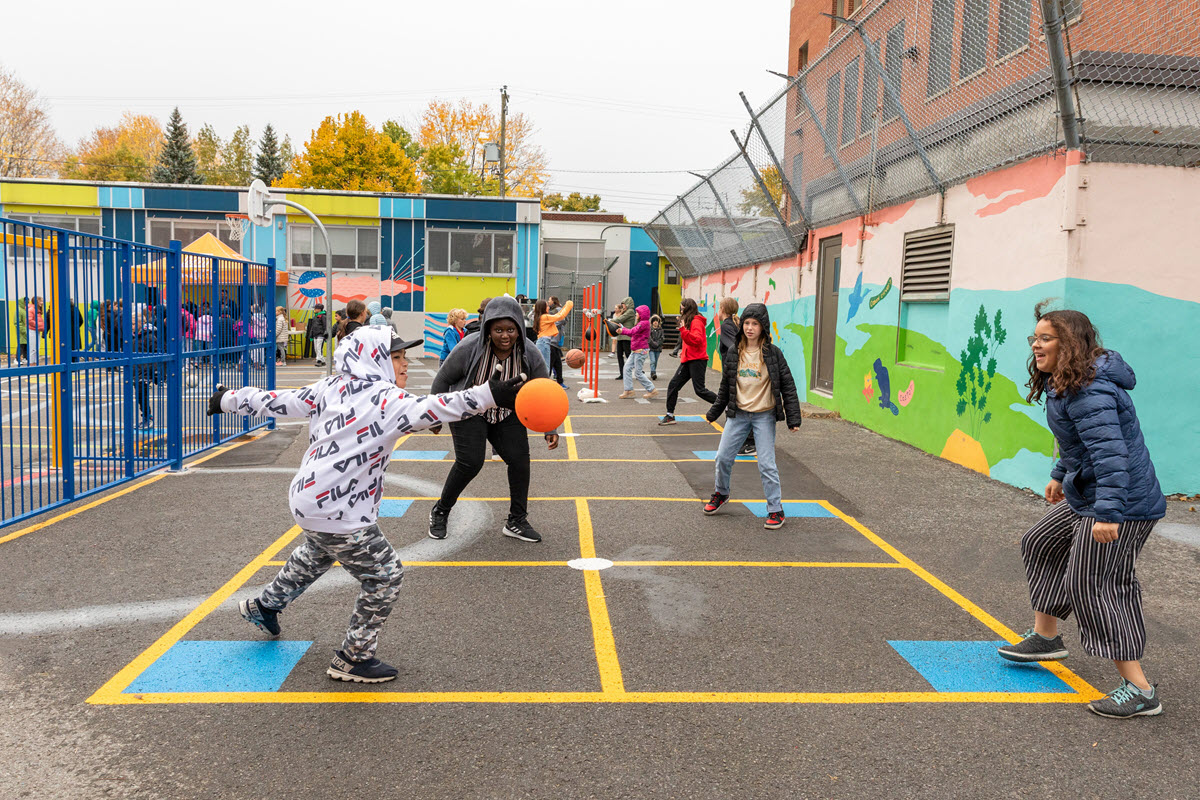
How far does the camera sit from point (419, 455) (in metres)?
10.4

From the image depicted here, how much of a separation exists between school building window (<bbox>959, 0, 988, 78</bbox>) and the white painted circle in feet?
22.1

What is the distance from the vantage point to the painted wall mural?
7.82 metres

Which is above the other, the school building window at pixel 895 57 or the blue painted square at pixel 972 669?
the school building window at pixel 895 57

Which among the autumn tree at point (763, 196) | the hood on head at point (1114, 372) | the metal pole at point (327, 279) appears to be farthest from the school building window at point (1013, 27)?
the metal pole at point (327, 279)

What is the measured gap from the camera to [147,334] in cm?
855

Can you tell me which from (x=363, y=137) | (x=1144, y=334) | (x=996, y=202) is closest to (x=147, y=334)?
(x=996, y=202)

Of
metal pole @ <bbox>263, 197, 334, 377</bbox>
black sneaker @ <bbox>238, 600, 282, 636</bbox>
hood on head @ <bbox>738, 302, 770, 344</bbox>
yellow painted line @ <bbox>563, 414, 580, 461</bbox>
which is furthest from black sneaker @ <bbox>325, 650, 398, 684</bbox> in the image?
metal pole @ <bbox>263, 197, 334, 377</bbox>

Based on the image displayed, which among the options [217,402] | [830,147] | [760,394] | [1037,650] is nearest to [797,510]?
[760,394]

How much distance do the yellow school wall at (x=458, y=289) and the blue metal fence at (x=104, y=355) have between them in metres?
18.3

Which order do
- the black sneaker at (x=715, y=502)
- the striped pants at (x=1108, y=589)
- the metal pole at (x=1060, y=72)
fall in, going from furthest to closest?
1. the black sneaker at (x=715, y=502)
2. the metal pole at (x=1060, y=72)
3. the striped pants at (x=1108, y=589)

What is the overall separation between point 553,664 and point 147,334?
6.25 meters

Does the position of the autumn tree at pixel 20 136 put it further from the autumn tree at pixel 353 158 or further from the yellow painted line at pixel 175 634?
the yellow painted line at pixel 175 634

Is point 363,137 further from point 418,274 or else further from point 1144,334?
point 1144,334

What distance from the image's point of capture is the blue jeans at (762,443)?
7.08m
